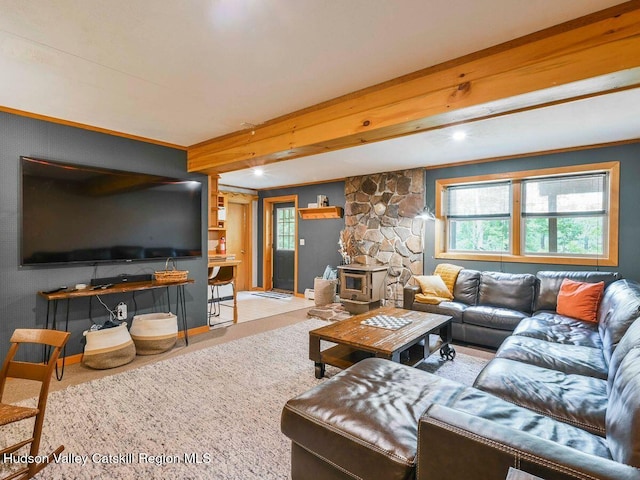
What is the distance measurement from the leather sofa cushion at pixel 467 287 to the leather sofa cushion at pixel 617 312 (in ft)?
4.16

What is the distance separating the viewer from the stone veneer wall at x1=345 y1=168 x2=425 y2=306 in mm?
5227

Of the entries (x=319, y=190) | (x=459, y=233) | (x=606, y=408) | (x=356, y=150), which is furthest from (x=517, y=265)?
(x=319, y=190)

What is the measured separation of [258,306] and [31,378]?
4.14 m

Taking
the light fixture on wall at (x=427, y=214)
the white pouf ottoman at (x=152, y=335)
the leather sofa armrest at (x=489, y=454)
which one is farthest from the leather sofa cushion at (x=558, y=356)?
the white pouf ottoman at (x=152, y=335)

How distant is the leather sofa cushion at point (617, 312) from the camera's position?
2.18 m

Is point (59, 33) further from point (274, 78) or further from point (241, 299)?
point (241, 299)

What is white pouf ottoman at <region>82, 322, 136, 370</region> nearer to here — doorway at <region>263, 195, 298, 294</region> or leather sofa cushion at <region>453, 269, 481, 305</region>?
leather sofa cushion at <region>453, 269, 481, 305</region>

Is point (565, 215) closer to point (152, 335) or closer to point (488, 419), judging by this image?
point (488, 419)

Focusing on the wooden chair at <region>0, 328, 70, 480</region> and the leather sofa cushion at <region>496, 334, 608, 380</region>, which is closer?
the wooden chair at <region>0, 328, 70, 480</region>

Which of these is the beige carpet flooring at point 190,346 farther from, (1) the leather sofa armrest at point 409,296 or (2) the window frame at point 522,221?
(2) the window frame at point 522,221

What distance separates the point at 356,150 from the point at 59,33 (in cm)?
296

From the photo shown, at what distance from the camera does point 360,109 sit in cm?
249

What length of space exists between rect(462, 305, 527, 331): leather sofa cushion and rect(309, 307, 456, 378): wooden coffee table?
1.93 feet

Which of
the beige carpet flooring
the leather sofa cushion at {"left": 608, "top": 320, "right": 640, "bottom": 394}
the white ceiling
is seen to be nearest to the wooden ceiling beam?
the white ceiling
